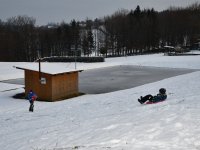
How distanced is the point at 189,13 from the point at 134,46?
27.3m

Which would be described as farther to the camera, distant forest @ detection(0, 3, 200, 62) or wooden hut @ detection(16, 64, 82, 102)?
distant forest @ detection(0, 3, 200, 62)

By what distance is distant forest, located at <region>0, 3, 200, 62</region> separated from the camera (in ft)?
322

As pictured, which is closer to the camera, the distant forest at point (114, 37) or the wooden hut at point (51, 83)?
the wooden hut at point (51, 83)

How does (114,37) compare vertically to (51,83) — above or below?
above

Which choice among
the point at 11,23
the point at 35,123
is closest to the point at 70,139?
the point at 35,123

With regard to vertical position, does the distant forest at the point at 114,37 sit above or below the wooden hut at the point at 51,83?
above

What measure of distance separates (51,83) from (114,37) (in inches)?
3055

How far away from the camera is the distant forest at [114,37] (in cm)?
9812

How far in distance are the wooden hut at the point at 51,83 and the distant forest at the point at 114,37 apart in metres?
65.5

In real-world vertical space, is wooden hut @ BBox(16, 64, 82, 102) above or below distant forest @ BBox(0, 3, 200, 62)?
below

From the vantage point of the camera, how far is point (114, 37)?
105 meters

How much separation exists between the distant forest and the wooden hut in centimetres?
6549

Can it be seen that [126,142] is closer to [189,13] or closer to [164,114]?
[164,114]

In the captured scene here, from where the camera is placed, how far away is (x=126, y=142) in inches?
370
